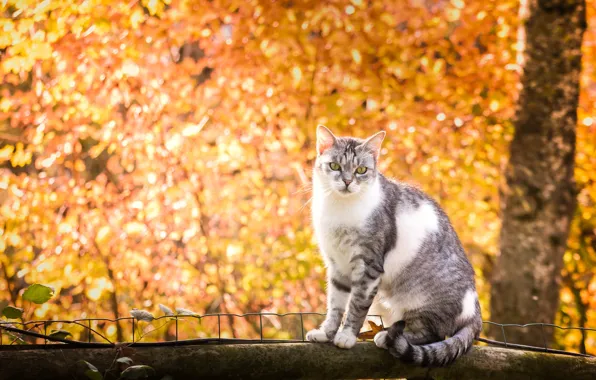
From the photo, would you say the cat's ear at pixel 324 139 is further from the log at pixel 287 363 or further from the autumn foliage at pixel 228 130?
the autumn foliage at pixel 228 130

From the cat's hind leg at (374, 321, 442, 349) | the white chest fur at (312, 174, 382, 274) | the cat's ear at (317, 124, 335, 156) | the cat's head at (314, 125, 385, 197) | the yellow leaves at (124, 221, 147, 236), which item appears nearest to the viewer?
the cat's hind leg at (374, 321, 442, 349)

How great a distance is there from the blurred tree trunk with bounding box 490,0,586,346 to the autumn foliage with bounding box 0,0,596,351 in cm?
37

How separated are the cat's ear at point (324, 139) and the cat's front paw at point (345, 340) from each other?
42.9 inches

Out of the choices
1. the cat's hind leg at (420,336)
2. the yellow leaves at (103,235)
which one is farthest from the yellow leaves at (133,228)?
the cat's hind leg at (420,336)

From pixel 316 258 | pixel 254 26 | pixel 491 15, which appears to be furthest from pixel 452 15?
pixel 316 258

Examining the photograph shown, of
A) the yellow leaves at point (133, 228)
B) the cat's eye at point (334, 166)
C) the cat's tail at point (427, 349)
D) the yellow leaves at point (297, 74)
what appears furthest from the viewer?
the yellow leaves at point (133, 228)

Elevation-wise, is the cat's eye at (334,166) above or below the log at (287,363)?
above

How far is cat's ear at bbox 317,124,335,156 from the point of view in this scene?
3.24 metres

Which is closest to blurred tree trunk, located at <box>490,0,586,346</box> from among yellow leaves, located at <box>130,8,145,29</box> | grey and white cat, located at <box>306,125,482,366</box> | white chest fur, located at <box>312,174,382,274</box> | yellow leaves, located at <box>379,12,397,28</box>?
yellow leaves, located at <box>379,12,397,28</box>

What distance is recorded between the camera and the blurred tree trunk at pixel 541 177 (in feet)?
15.5

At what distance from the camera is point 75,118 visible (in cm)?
537

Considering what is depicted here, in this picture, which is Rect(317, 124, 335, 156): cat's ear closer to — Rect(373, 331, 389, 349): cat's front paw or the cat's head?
the cat's head

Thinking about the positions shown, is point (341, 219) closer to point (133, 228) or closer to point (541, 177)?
point (541, 177)

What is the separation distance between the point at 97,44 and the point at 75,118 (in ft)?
2.66
